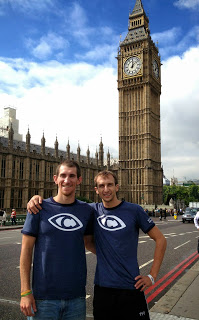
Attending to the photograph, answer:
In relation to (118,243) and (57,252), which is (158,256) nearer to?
(118,243)

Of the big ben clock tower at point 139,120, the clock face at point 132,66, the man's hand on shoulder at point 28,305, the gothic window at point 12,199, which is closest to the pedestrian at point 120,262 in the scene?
the man's hand on shoulder at point 28,305

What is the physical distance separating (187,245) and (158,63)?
6126 cm

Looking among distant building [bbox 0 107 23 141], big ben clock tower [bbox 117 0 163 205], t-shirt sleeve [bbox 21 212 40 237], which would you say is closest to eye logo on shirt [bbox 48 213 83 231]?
t-shirt sleeve [bbox 21 212 40 237]

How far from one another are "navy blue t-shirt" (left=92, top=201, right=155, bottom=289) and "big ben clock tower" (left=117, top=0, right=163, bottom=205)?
57.3 m

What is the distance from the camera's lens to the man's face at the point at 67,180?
9.14ft

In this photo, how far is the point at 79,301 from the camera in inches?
103

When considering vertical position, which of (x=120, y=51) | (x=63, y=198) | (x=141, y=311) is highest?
(x=120, y=51)

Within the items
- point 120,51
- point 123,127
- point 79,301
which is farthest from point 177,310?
point 120,51

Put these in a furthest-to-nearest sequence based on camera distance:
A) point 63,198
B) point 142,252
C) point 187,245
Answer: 1. point 187,245
2. point 142,252
3. point 63,198

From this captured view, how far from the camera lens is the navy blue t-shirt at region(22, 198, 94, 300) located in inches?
99.3

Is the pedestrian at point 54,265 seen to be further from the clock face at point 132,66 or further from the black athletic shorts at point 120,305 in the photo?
the clock face at point 132,66

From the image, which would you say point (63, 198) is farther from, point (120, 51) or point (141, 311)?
point (120, 51)

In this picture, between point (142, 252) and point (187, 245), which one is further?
point (187, 245)

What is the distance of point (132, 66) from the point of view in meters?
62.9
